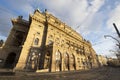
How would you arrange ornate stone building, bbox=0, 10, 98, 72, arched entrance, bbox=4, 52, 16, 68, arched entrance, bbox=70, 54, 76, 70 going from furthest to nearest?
arched entrance, bbox=70, 54, 76, 70 < arched entrance, bbox=4, 52, 16, 68 < ornate stone building, bbox=0, 10, 98, 72

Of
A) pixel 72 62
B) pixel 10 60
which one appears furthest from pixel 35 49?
pixel 72 62

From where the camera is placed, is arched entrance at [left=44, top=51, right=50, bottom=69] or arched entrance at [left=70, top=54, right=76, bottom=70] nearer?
arched entrance at [left=44, top=51, right=50, bottom=69]

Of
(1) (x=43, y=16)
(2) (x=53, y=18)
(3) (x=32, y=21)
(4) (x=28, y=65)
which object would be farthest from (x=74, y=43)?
(4) (x=28, y=65)

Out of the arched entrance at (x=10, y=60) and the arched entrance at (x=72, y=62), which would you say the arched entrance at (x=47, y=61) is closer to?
the arched entrance at (x=10, y=60)

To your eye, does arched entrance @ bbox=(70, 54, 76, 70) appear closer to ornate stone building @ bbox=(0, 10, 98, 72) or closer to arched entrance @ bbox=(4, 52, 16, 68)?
ornate stone building @ bbox=(0, 10, 98, 72)

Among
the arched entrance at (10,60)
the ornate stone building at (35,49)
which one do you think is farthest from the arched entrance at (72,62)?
the arched entrance at (10,60)

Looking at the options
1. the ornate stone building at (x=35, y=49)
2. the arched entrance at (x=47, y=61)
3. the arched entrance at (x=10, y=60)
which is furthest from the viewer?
the arched entrance at (x=10, y=60)

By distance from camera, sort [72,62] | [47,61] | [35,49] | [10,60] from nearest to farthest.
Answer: [47,61]
[35,49]
[10,60]
[72,62]

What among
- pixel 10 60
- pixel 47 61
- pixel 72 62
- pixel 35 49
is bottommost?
pixel 47 61

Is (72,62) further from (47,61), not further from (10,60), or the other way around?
(10,60)

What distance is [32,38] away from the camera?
2856 centimetres

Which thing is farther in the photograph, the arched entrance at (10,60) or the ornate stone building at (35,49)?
the arched entrance at (10,60)

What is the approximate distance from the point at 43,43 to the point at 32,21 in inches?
279

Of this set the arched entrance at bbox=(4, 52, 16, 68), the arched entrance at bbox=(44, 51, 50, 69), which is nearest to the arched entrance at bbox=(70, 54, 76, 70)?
the arched entrance at bbox=(44, 51, 50, 69)
